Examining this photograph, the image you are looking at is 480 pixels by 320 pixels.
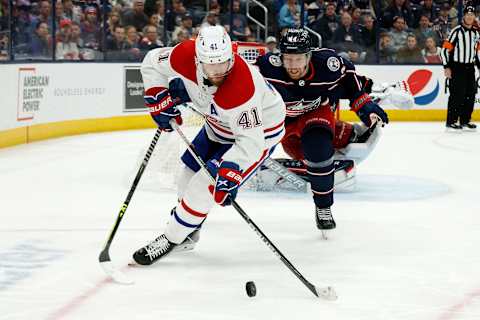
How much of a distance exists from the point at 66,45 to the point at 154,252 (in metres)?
5.56

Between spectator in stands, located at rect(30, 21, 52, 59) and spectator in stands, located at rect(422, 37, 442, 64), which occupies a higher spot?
spectator in stands, located at rect(30, 21, 52, 59)

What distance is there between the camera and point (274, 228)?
4.41 metres

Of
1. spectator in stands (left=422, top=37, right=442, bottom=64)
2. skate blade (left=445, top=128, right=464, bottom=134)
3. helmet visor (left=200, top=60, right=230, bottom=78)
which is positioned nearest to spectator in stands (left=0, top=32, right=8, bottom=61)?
skate blade (left=445, top=128, right=464, bottom=134)

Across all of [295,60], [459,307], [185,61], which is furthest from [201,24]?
[459,307]

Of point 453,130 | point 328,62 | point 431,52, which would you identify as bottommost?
point 453,130

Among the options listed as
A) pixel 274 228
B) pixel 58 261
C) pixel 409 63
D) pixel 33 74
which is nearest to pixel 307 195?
pixel 274 228

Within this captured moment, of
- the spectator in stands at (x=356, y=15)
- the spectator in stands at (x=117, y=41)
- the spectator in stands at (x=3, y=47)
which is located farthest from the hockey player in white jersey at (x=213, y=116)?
the spectator in stands at (x=356, y=15)

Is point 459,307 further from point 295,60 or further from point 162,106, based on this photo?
point 295,60

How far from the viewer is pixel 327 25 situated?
11.0 m

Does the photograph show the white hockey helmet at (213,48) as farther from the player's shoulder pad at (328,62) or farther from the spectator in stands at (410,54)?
the spectator in stands at (410,54)

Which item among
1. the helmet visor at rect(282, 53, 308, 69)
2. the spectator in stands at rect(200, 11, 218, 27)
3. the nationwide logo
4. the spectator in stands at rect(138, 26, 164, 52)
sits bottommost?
the nationwide logo

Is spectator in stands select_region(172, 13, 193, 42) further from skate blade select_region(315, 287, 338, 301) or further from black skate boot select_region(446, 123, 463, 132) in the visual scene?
skate blade select_region(315, 287, 338, 301)

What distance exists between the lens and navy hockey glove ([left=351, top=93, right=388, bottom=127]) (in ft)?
14.4

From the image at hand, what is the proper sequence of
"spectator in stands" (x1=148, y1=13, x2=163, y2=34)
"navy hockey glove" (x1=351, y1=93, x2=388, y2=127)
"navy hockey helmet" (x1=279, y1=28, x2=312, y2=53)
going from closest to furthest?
1. "navy hockey helmet" (x1=279, y1=28, x2=312, y2=53)
2. "navy hockey glove" (x1=351, y1=93, x2=388, y2=127)
3. "spectator in stands" (x1=148, y1=13, x2=163, y2=34)
